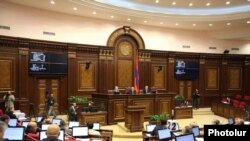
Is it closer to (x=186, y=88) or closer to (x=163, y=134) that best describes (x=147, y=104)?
(x=186, y=88)

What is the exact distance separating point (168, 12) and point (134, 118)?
7.13m

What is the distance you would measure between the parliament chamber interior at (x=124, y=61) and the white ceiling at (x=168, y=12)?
53mm

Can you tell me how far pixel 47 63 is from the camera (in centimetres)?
1334

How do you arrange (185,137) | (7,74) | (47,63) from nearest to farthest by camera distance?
(185,137)
(7,74)
(47,63)

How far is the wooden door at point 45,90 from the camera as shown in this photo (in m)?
13.2

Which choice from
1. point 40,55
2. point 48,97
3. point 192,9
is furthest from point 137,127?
point 192,9

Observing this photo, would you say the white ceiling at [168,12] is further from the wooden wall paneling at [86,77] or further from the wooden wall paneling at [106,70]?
the wooden wall paneling at [86,77]

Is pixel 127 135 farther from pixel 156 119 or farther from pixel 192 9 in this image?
pixel 192 9

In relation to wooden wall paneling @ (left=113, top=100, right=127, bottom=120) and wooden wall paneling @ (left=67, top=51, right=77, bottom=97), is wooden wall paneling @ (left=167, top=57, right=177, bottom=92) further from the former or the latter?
wooden wall paneling @ (left=67, top=51, right=77, bottom=97)

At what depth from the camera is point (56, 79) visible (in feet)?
45.5

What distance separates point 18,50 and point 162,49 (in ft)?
28.4

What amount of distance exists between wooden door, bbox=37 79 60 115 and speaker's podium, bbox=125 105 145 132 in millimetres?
4199

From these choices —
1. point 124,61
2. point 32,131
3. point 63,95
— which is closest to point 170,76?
point 124,61

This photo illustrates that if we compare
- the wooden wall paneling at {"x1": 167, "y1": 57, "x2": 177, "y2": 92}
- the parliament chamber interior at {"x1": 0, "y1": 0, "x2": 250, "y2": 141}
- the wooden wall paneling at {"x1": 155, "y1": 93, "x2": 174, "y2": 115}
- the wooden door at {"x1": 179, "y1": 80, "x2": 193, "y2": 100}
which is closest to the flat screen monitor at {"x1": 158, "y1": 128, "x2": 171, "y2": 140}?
the parliament chamber interior at {"x1": 0, "y1": 0, "x2": 250, "y2": 141}
